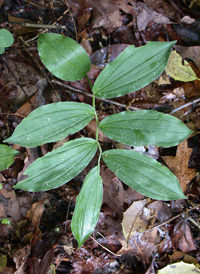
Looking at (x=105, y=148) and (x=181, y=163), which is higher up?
(x=105, y=148)

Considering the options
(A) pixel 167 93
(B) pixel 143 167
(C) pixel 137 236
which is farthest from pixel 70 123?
(C) pixel 137 236

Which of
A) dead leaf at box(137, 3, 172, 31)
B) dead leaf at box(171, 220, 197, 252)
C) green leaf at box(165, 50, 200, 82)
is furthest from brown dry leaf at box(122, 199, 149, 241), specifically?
dead leaf at box(137, 3, 172, 31)

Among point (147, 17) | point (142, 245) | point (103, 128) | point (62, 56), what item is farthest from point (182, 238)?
point (147, 17)

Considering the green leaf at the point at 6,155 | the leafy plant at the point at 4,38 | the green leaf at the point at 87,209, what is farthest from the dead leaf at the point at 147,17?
the green leaf at the point at 6,155

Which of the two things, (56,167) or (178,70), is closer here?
(56,167)

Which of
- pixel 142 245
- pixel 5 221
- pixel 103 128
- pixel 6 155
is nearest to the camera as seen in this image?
pixel 103 128

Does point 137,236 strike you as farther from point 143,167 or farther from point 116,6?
point 116,6

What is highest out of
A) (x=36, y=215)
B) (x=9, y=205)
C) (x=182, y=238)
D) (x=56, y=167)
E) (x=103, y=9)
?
(x=103, y=9)

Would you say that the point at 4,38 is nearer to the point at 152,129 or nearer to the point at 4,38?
the point at 4,38

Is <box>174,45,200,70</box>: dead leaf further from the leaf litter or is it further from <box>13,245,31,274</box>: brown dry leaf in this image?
<box>13,245,31,274</box>: brown dry leaf
